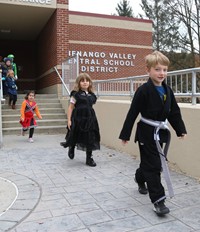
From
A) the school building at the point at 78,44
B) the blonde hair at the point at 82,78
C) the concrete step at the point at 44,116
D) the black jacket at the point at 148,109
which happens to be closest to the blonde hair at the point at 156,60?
the black jacket at the point at 148,109

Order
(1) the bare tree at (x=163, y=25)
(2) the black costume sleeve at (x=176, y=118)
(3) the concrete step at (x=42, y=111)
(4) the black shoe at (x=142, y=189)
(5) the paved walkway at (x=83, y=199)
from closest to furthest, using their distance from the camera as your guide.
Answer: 1. (5) the paved walkway at (x=83, y=199)
2. (2) the black costume sleeve at (x=176, y=118)
3. (4) the black shoe at (x=142, y=189)
4. (3) the concrete step at (x=42, y=111)
5. (1) the bare tree at (x=163, y=25)

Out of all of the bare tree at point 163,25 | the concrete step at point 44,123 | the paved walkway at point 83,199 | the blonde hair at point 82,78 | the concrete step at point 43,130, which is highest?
the bare tree at point 163,25

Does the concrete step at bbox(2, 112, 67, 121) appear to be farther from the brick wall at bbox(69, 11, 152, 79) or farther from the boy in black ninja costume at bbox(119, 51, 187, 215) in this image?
the boy in black ninja costume at bbox(119, 51, 187, 215)

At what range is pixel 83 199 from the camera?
3.83 meters

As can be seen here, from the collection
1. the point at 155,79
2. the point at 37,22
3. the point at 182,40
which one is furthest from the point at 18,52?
the point at 182,40

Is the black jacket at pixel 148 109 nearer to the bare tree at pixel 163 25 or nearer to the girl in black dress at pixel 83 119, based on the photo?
the girl in black dress at pixel 83 119

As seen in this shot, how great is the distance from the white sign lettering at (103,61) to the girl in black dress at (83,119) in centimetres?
1051

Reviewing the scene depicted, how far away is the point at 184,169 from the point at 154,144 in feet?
5.49

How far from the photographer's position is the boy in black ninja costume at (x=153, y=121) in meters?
3.30

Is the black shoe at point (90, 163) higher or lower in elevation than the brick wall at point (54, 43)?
lower

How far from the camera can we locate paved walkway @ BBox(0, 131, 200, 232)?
310cm

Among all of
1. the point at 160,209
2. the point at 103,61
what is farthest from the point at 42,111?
the point at 160,209

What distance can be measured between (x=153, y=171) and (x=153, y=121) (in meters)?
0.54

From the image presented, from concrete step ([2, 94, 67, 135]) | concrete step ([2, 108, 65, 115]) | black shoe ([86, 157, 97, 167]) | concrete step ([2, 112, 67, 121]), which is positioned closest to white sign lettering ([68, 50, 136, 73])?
concrete step ([2, 94, 67, 135])
